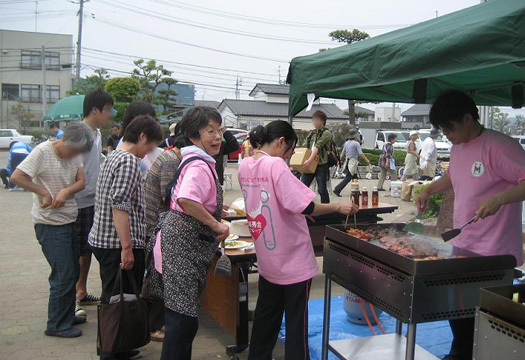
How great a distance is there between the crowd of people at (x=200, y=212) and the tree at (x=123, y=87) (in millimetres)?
25990

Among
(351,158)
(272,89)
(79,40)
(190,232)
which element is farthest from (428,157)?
(272,89)

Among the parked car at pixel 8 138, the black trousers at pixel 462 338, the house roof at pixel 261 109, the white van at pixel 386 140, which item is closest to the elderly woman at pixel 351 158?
the black trousers at pixel 462 338

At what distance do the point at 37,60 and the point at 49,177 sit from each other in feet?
146

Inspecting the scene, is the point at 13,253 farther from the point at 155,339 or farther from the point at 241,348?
the point at 241,348

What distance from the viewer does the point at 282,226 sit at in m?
→ 2.79

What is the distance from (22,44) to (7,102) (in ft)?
18.5

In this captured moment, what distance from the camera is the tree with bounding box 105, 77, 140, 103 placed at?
92.3 feet

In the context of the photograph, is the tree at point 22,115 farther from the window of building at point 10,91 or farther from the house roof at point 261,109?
the house roof at point 261,109

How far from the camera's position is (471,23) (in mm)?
2225

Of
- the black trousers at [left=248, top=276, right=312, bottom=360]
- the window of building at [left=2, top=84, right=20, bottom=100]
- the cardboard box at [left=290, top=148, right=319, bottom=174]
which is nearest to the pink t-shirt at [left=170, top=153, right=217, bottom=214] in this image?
the black trousers at [left=248, top=276, right=312, bottom=360]

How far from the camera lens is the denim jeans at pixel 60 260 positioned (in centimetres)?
353

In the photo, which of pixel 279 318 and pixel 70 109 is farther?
pixel 70 109

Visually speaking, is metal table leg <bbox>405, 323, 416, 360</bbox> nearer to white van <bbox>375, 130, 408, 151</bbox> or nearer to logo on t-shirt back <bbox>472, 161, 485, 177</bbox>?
logo on t-shirt back <bbox>472, 161, 485, 177</bbox>

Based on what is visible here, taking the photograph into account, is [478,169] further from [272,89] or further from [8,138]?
[272,89]
